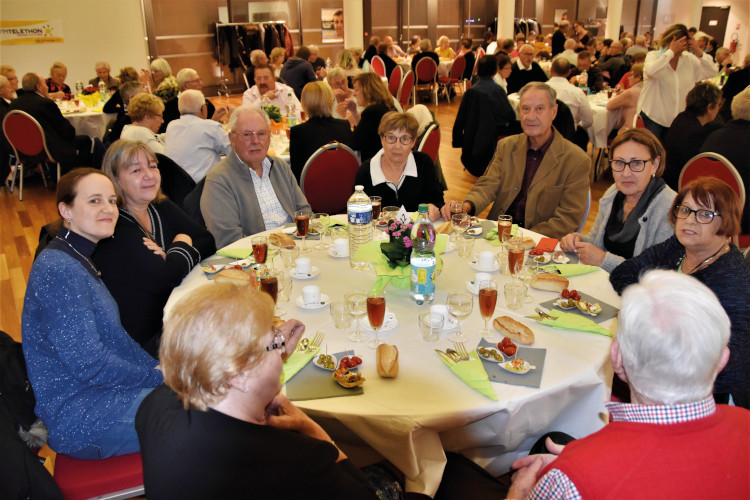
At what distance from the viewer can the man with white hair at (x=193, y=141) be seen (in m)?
4.66

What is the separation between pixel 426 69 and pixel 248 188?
9.14 m

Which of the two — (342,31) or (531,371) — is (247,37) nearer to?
(342,31)

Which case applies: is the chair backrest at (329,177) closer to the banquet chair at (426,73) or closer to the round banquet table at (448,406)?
the round banquet table at (448,406)

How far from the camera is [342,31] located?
48.4 ft

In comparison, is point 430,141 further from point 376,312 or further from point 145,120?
point 376,312

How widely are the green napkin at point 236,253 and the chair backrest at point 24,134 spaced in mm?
4666

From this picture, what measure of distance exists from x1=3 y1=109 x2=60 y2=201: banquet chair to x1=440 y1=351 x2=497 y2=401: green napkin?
6.17 m

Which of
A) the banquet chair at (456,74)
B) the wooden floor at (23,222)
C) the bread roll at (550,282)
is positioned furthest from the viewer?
the banquet chair at (456,74)

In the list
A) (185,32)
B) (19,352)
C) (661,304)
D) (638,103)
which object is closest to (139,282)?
(19,352)

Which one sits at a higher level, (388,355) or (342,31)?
(342,31)

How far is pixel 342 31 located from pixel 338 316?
14.1m

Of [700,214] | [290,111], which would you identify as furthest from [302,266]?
[290,111]

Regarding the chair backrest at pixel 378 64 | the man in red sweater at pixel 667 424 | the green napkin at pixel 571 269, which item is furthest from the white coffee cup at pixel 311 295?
the chair backrest at pixel 378 64

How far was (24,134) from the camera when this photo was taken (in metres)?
6.24
